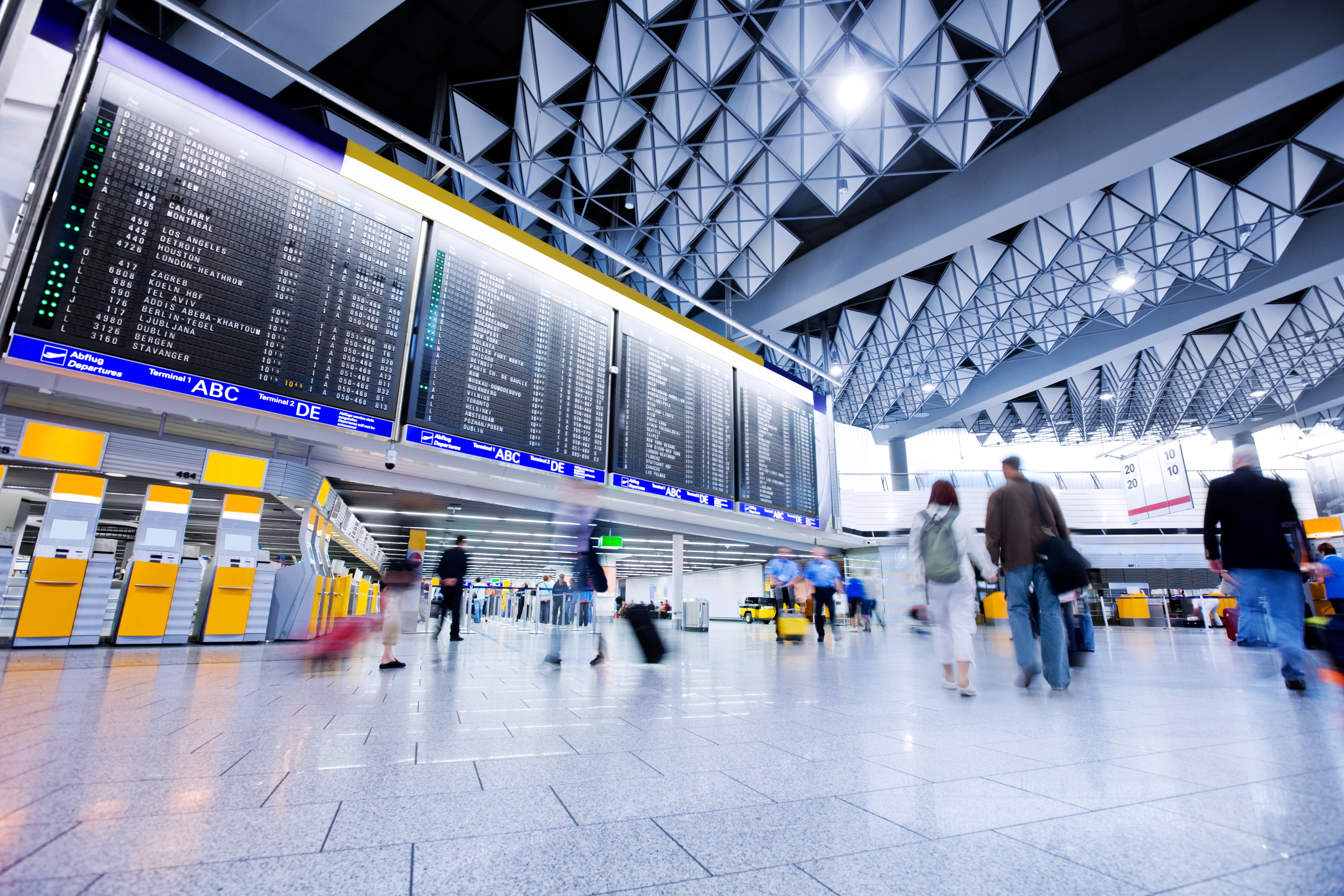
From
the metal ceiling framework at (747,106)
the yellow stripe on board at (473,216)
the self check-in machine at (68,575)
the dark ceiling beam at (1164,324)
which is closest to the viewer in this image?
the self check-in machine at (68,575)

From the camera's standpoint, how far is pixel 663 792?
2.13 m

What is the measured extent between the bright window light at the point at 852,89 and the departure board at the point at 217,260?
7.93 m

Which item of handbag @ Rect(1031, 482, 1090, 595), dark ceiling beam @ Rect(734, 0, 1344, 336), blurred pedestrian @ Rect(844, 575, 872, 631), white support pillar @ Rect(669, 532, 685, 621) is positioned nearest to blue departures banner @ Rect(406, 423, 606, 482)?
handbag @ Rect(1031, 482, 1090, 595)

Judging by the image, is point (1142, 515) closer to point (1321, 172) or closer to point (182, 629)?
point (1321, 172)

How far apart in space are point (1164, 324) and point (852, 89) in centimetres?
1626

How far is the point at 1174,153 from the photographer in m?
11.6

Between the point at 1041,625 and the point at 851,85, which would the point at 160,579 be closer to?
the point at 1041,625

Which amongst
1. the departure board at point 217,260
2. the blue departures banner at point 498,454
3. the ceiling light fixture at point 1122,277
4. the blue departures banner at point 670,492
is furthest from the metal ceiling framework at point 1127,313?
the departure board at point 217,260

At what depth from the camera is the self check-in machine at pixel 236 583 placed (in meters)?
9.13

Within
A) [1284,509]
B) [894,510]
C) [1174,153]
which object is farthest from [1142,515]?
[1284,509]

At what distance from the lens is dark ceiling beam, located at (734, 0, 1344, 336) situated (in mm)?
10039

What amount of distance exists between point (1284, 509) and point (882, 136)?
1005 cm

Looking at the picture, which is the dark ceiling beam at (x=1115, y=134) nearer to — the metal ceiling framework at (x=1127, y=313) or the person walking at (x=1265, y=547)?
the metal ceiling framework at (x=1127, y=313)

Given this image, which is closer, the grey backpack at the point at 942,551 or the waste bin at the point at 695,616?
the grey backpack at the point at 942,551
